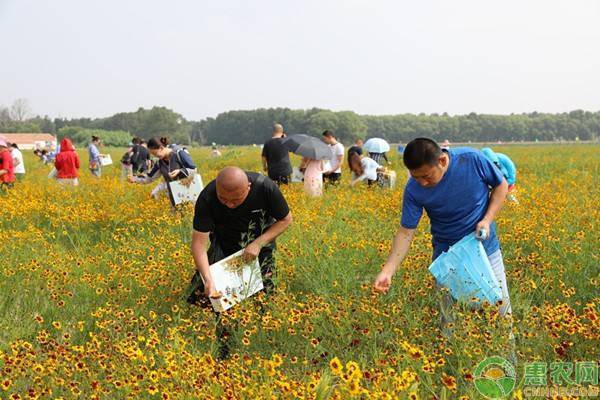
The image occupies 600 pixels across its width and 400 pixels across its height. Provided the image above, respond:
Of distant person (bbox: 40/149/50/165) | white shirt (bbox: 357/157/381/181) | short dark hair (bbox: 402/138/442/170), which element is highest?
short dark hair (bbox: 402/138/442/170)

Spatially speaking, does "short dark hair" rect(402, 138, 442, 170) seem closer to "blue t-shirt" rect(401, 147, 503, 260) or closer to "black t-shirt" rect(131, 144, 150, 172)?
"blue t-shirt" rect(401, 147, 503, 260)

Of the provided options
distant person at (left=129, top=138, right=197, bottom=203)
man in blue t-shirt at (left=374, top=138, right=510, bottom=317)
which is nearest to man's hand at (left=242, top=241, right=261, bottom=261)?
man in blue t-shirt at (left=374, top=138, right=510, bottom=317)

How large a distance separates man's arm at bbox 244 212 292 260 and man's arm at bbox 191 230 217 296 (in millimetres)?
274

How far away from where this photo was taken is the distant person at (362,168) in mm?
8875

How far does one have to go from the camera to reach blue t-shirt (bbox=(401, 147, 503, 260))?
2.90 metres

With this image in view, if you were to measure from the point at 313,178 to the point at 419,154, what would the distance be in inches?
244

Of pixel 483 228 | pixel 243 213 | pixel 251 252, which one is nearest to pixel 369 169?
pixel 243 213

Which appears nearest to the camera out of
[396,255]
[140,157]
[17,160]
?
[396,255]

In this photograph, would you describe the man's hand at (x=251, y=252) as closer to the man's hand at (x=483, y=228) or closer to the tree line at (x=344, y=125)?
the man's hand at (x=483, y=228)

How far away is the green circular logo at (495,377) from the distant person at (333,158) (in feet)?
24.6

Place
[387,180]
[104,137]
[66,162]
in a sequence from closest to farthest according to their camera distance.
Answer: [387,180], [66,162], [104,137]

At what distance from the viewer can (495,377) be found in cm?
229

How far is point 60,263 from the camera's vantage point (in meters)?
4.71

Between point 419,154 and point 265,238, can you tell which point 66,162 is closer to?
point 265,238
